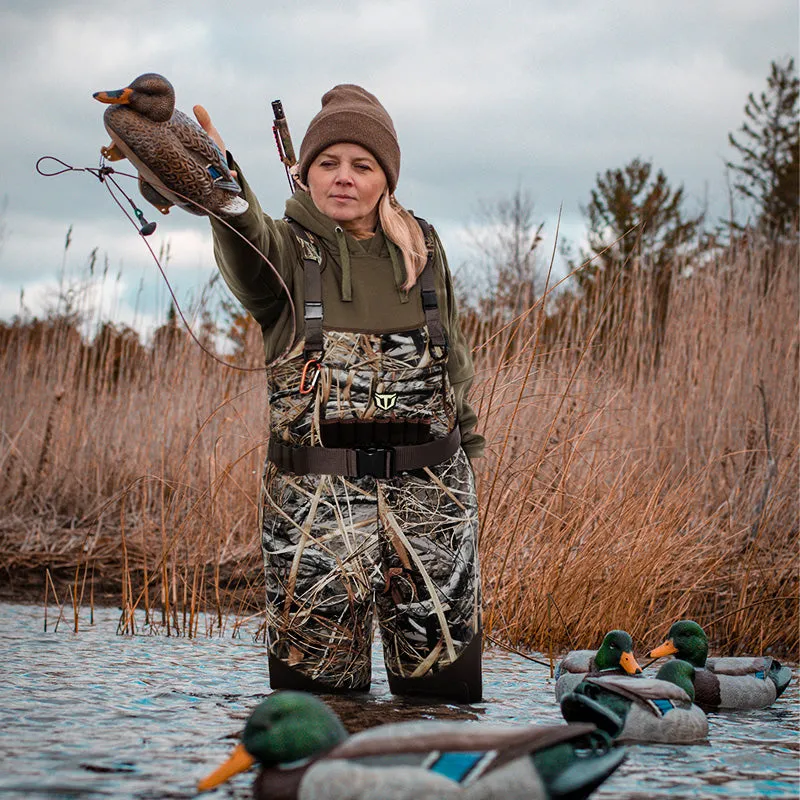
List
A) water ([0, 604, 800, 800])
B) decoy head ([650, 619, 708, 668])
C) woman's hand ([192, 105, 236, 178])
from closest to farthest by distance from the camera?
water ([0, 604, 800, 800]), woman's hand ([192, 105, 236, 178]), decoy head ([650, 619, 708, 668])

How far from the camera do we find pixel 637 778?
2.76 meters

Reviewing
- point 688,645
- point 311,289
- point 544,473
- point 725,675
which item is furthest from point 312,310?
point 544,473

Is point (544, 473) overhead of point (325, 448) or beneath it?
overhead

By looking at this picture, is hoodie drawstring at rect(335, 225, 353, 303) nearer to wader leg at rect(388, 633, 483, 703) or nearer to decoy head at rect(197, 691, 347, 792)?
wader leg at rect(388, 633, 483, 703)

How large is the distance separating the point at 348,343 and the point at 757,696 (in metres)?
1.99

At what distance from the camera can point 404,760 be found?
1.90 meters

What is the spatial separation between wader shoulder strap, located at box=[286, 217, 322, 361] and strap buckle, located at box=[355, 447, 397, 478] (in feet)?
1.08

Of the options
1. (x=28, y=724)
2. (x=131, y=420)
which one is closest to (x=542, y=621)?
(x=28, y=724)

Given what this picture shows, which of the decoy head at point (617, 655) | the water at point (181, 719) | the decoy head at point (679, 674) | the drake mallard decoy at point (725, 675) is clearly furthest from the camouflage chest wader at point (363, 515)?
the drake mallard decoy at point (725, 675)

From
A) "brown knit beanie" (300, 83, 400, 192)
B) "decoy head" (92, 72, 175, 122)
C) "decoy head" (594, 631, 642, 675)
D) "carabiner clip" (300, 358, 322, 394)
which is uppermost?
"brown knit beanie" (300, 83, 400, 192)

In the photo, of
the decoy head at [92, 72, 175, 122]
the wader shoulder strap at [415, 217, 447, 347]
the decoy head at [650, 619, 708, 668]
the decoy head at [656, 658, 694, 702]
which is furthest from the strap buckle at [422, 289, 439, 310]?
the decoy head at [650, 619, 708, 668]

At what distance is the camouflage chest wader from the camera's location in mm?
3248

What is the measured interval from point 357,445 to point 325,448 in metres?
0.10

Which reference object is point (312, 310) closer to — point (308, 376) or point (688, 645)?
point (308, 376)
